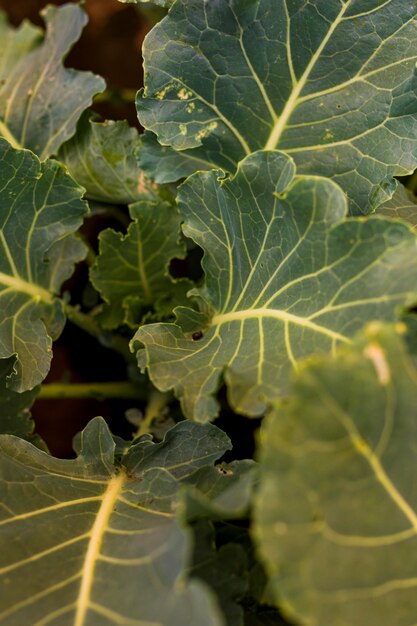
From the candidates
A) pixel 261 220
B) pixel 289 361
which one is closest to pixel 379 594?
pixel 289 361

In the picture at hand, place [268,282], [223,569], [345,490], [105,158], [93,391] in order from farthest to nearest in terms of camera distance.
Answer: [93,391] < [105,158] < [268,282] < [223,569] < [345,490]

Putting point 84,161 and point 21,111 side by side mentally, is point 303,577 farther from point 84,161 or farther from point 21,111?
point 21,111

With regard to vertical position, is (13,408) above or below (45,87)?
below

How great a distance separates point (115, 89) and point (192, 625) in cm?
102

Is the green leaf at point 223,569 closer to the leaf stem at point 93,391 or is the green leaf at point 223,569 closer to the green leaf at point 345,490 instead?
the green leaf at point 345,490

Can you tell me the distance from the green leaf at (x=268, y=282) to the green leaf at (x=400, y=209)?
0.20 meters

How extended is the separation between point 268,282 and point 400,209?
24 centimetres

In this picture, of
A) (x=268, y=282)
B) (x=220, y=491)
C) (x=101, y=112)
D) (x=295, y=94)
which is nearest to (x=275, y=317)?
(x=268, y=282)

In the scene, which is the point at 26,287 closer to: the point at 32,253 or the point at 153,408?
the point at 32,253

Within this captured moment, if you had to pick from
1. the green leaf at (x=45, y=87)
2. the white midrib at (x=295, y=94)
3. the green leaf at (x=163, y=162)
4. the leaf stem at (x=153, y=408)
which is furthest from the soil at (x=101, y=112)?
the white midrib at (x=295, y=94)

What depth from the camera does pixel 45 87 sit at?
3.20 feet

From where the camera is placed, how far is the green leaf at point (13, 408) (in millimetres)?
824

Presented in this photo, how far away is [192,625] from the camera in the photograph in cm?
46

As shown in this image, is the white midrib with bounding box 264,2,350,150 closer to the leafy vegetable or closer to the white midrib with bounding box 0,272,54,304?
the leafy vegetable
